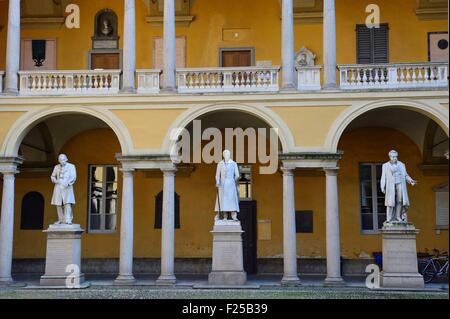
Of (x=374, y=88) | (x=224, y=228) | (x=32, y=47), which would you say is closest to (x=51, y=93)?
(x=32, y=47)

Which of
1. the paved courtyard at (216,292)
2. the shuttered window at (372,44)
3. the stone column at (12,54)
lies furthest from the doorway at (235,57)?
the paved courtyard at (216,292)

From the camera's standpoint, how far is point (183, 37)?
21875 mm

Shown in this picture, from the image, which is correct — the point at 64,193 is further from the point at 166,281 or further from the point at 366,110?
the point at 366,110

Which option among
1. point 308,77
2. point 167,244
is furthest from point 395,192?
point 167,244

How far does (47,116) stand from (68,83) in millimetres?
1083

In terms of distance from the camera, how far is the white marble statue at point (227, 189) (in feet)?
57.9

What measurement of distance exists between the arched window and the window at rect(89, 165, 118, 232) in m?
1.65

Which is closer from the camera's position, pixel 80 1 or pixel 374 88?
pixel 374 88

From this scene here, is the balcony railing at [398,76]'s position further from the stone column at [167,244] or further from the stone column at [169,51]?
the stone column at [167,244]

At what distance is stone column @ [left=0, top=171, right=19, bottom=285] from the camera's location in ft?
59.4

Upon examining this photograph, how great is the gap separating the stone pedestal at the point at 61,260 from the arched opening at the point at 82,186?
4.30 metres

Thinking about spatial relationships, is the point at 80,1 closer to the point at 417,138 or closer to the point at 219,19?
the point at 219,19

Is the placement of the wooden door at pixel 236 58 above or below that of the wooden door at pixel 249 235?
above
